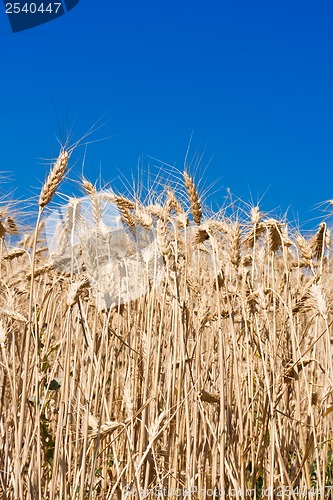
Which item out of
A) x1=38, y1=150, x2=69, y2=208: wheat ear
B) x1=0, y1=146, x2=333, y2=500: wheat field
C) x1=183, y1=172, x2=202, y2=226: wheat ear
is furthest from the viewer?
x1=183, y1=172, x2=202, y2=226: wheat ear

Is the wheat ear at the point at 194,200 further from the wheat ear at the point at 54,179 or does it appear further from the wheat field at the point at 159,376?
the wheat ear at the point at 54,179

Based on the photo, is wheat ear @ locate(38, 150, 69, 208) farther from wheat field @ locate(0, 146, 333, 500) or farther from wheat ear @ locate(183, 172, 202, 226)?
wheat ear @ locate(183, 172, 202, 226)

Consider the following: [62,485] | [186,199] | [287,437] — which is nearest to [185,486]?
[62,485]

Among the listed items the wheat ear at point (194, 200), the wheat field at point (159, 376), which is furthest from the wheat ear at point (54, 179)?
the wheat ear at point (194, 200)

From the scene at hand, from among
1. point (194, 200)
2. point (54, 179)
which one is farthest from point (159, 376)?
point (54, 179)

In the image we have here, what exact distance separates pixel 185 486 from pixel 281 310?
0.91m

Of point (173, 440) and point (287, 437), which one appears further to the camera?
point (287, 437)

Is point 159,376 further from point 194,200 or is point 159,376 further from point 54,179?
point 54,179

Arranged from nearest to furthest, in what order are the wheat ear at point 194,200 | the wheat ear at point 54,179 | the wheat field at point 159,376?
the wheat ear at point 54,179 → the wheat field at point 159,376 → the wheat ear at point 194,200

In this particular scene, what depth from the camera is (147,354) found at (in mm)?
2076

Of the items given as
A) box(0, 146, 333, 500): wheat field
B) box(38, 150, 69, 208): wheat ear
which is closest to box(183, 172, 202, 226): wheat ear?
box(0, 146, 333, 500): wheat field

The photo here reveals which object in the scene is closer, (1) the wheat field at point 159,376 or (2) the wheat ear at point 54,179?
(2) the wheat ear at point 54,179

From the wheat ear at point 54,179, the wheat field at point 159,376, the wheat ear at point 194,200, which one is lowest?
the wheat field at point 159,376

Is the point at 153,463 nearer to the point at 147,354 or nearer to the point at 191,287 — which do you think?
the point at 147,354
